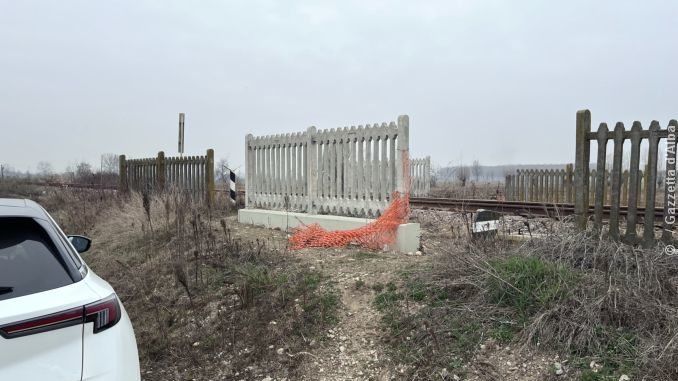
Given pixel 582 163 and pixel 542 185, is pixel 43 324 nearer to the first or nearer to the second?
pixel 582 163

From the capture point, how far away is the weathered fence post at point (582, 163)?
18.4ft

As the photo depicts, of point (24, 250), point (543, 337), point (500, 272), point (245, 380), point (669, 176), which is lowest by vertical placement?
point (245, 380)

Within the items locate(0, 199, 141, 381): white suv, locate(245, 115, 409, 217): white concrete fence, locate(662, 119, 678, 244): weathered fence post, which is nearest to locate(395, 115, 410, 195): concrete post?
locate(245, 115, 409, 217): white concrete fence

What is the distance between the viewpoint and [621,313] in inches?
145

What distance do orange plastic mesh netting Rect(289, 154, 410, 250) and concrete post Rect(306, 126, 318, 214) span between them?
1397mm

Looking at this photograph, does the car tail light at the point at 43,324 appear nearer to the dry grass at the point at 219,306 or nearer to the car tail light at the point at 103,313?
the car tail light at the point at 103,313

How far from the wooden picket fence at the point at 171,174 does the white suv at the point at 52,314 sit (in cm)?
1031

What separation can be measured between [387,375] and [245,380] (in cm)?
115

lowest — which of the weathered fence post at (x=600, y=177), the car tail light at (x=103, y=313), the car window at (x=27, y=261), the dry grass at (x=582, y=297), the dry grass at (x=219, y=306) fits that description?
the dry grass at (x=219, y=306)

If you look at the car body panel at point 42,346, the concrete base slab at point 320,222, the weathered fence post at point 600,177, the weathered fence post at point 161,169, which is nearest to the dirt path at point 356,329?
the concrete base slab at point 320,222

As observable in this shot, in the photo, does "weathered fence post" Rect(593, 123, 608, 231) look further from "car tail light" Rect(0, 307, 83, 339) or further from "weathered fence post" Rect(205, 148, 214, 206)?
"weathered fence post" Rect(205, 148, 214, 206)

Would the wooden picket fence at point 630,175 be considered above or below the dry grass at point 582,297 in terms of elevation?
above

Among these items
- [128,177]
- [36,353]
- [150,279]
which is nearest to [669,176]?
[36,353]

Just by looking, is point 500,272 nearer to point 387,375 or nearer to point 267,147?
point 387,375
